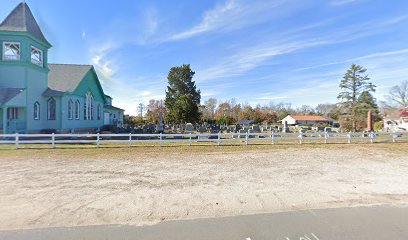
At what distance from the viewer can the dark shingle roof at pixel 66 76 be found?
21703 mm

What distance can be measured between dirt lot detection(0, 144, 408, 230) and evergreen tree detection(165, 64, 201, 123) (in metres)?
27.3

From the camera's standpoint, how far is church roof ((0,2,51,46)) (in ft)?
58.3

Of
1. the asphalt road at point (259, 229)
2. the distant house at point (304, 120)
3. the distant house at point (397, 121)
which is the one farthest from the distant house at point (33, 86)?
the distant house at point (304, 120)

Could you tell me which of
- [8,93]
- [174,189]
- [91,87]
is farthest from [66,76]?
[174,189]

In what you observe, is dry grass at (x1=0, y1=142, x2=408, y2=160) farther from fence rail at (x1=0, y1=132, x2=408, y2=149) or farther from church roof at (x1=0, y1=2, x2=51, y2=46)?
church roof at (x1=0, y1=2, x2=51, y2=46)

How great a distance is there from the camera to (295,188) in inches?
236

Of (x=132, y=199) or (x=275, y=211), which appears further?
(x=132, y=199)

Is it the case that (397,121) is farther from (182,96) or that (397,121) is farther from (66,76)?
(66,76)

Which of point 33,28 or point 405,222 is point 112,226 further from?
point 33,28

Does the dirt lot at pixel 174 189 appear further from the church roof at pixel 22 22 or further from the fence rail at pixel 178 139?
the church roof at pixel 22 22

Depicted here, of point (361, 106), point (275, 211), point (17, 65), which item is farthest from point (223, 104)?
point (275, 211)

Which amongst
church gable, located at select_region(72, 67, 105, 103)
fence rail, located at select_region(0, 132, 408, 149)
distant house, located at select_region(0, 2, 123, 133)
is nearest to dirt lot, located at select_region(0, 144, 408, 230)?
fence rail, located at select_region(0, 132, 408, 149)

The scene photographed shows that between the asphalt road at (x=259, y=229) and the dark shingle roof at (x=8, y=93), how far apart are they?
17.9 meters

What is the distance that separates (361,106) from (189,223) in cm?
3913
